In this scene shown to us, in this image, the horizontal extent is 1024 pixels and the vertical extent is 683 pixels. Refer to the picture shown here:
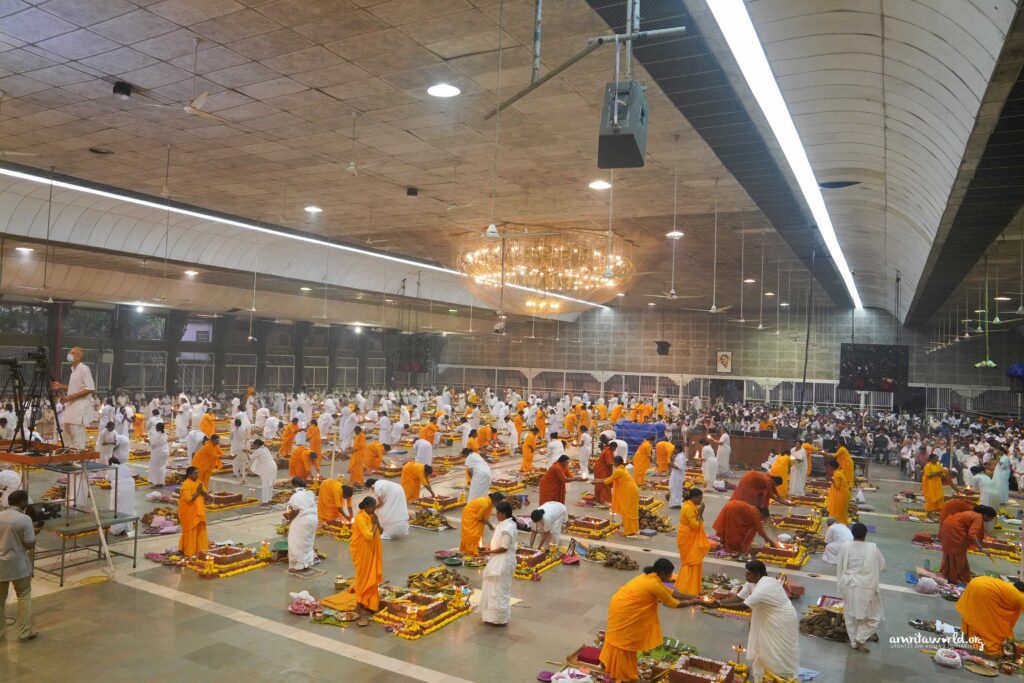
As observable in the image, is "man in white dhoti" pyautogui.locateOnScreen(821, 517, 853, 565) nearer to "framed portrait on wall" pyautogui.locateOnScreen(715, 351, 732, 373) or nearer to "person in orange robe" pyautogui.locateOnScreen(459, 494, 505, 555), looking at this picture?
"person in orange robe" pyautogui.locateOnScreen(459, 494, 505, 555)

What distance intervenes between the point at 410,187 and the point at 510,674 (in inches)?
360

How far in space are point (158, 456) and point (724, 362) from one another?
30.3m

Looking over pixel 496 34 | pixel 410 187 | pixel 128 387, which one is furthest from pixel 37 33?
pixel 128 387

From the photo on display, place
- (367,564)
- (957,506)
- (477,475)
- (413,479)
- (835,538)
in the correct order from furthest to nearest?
1. (413,479)
2. (477,475)
3. (957,506)
4. (835,538)
5. (367,564)

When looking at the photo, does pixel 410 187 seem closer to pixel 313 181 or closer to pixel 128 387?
pixel 313 181

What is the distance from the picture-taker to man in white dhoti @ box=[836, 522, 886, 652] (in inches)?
281

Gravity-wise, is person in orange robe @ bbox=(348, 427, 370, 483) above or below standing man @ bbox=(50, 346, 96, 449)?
below

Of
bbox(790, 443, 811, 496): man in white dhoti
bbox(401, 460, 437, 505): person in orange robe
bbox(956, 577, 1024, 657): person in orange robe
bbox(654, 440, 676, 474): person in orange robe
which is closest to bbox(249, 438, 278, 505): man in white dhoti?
bbox(401, 460, 437, 505): person in orange robe

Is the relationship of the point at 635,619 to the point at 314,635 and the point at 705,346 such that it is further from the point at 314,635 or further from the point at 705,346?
the point at 705,346

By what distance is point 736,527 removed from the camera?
993cm

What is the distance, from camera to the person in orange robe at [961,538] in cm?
909

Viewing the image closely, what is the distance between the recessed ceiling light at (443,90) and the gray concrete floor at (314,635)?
6.20m

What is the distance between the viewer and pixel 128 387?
27.4 metres

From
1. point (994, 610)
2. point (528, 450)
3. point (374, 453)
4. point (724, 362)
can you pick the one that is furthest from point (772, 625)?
point (724, 362)
